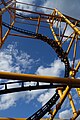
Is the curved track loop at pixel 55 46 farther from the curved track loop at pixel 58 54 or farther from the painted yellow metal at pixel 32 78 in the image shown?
the painted yellow metal at pixel 32 78

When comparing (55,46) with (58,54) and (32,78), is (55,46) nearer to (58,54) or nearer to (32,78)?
(58,54)

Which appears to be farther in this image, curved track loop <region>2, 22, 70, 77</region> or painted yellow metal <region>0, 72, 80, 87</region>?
curved track loop <region>2, 22, 70, 77</region>

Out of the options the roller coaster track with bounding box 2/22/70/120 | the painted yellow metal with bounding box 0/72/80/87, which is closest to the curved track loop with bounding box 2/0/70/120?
the roller coaster track with bounding box 2/22/70/120

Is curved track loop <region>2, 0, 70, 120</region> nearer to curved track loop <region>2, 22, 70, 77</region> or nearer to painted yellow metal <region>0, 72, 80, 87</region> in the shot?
curved track loop <region>2, 22, 70, 77</region>

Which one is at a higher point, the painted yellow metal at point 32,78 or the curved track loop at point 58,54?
the painted yellow metal at point 32,78

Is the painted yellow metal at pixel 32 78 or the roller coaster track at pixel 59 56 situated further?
the roller coaster track at pixel 59 56

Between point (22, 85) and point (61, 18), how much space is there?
7652 mm

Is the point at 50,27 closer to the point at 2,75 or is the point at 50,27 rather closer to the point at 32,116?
the point at 32,116

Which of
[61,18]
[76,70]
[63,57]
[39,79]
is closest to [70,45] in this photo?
[63,57]

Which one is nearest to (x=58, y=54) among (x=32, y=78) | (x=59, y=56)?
(x=59, y=56)

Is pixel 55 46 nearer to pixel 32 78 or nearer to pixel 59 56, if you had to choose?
pixel 59 56

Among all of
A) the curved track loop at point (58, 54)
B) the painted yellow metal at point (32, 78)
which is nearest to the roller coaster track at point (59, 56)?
the curved track loop at point (58, 54)

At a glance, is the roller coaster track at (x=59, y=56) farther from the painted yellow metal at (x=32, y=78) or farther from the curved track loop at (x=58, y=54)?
the painted yellow metal at (x=32, y=78)

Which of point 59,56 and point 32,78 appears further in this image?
point 59,56
